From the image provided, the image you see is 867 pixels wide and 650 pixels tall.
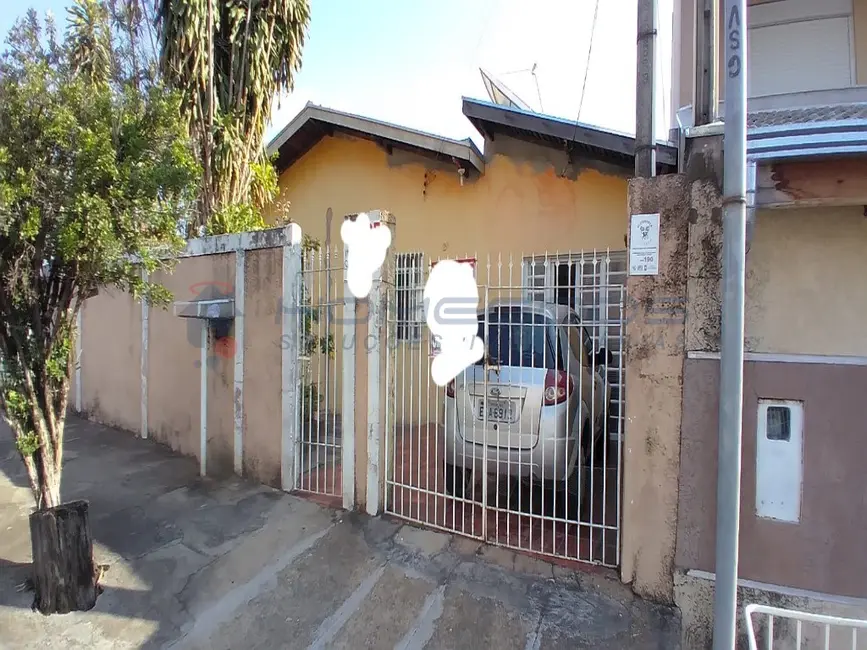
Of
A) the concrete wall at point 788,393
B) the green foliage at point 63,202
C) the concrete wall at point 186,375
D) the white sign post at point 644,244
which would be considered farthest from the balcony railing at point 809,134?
the concrete wall at point 186,375

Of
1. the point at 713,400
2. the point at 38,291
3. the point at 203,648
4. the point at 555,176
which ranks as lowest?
the point at 203,648

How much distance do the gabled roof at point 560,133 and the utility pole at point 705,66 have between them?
1533 millimetres

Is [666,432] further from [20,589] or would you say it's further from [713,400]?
[20,589]

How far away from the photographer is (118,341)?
810cm

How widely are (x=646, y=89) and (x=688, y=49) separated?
3.34 metres

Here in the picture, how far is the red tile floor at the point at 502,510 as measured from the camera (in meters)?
4.00

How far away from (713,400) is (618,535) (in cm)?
118

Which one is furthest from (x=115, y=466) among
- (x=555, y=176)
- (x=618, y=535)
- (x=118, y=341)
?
(x=555, y=176)

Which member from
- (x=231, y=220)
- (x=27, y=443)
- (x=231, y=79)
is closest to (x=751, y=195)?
(x=27, y=443)

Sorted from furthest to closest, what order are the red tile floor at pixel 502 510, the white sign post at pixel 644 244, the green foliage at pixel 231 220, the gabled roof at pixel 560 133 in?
1. the green foliage at pixel 231 220
2. the gabled roof at pixel 560 133
3. the red tile floor at pixel 502 510
4. the white sign post at pixel 644 244

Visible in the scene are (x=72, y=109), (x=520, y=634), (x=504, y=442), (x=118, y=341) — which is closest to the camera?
(x=520, y=634)

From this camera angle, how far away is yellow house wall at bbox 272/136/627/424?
22.4ft

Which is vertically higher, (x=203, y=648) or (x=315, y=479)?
(x=315, y=479)

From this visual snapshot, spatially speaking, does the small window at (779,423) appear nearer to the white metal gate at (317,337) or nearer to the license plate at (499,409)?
the license plate at (499,409)
